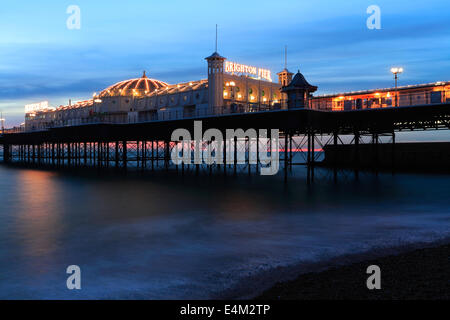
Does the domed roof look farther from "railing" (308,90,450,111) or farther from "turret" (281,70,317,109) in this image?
"railing" (308,90,450,111)

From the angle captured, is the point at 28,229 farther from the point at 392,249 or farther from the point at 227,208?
the point at 392,249

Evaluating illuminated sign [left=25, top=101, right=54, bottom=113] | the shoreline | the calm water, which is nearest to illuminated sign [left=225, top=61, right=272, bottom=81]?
the calm water

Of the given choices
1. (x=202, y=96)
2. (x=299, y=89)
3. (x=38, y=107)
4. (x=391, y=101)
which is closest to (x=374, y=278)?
(x=391, y=101)

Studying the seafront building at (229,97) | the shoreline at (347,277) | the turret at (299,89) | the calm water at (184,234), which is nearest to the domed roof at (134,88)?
the seafront building at (229,97)

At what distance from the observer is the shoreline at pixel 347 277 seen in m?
9.74

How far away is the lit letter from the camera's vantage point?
1019 centimetres

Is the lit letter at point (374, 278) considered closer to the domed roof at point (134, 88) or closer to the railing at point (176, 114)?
the railing at point (176, 114)

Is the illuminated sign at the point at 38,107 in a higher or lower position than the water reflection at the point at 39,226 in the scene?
higher

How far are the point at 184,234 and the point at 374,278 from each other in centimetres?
873

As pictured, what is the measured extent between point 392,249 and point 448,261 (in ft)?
7.37

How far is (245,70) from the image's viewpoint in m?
58.5

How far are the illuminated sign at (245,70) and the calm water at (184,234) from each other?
29349 mm

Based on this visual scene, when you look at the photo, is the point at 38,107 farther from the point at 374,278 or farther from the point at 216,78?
the point at 374,278

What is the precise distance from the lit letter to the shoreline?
129 mm
